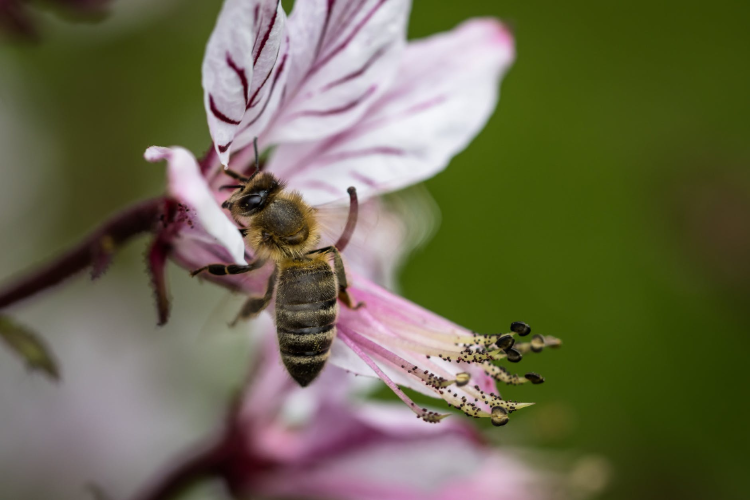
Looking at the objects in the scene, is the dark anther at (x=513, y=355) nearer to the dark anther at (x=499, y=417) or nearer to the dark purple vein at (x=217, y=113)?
the dark anther at (x=499, y=417)

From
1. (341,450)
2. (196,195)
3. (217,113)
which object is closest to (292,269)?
(217,113)

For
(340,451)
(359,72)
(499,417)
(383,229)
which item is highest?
(359,72)

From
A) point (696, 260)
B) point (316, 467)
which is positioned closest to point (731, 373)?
point (696, 260)

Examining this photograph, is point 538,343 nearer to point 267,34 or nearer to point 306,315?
point 306,315

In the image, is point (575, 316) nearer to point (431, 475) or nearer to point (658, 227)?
point (658, 227)

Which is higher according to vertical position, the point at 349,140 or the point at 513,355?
the point at 349,140

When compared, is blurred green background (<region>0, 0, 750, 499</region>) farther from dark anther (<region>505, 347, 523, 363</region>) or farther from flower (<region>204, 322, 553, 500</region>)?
dark anther (<region>505, 347, 523, 363</region>)
